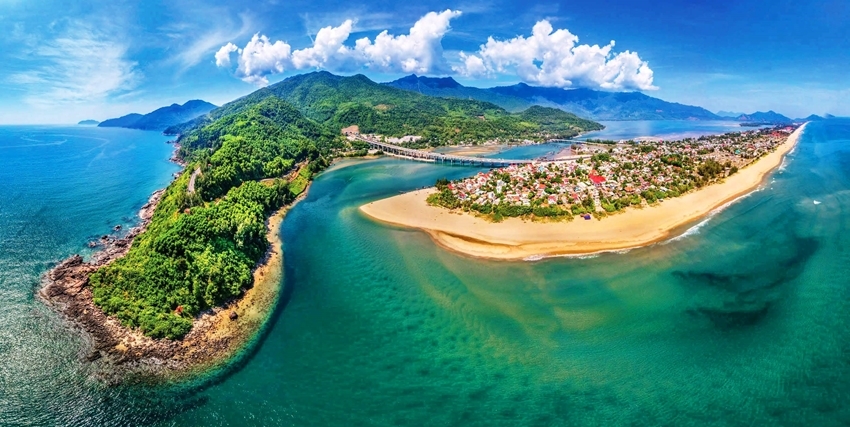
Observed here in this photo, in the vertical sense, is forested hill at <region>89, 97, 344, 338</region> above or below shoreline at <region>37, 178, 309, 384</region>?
above

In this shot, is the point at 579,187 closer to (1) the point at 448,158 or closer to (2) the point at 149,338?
(1) the point at 448,158

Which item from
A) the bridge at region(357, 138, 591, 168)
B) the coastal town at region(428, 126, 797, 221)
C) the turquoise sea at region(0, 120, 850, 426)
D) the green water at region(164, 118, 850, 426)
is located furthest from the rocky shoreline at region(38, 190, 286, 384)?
the bridge at region(357, 138, 591, 168)

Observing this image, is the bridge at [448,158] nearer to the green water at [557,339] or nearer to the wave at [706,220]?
the wave at [706,220]

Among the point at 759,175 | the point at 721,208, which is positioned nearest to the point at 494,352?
the point at 721,208

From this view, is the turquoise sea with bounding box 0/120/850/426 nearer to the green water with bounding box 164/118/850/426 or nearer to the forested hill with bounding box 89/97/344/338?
the green water with bounding box 164/118/850/426

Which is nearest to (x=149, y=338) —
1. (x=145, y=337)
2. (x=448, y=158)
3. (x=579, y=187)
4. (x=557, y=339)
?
(x=145, y=337)

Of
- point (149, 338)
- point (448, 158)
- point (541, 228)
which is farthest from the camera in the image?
point (448, 158)

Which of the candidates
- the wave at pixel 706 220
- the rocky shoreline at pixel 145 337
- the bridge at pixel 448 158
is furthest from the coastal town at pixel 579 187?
the rocky shoreline at pixel 145 337

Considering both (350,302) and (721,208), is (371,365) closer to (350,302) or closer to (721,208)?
(350,302)
